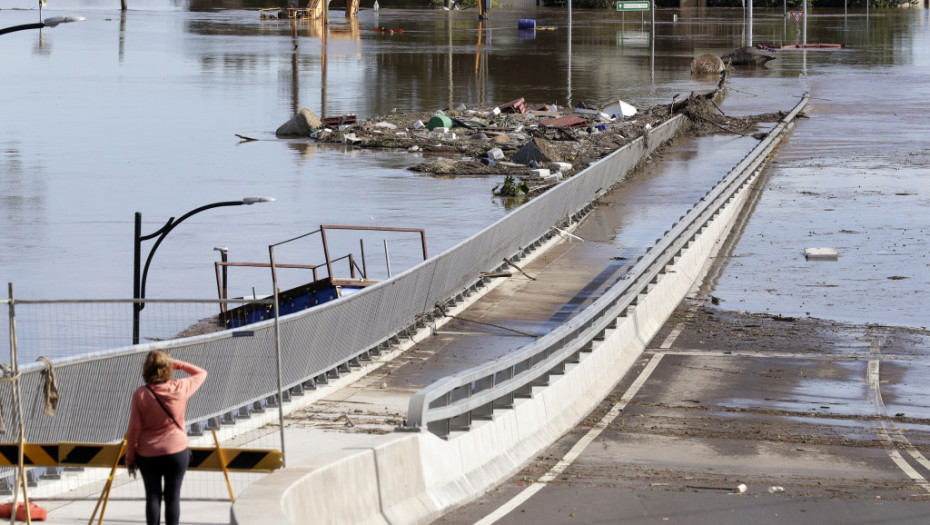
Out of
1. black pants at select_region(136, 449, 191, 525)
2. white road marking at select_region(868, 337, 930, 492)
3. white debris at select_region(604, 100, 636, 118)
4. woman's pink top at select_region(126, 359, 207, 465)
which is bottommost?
white road marking at select_region(868, 337, 930, 492)

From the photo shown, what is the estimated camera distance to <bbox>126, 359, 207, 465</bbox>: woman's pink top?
8.86 meters

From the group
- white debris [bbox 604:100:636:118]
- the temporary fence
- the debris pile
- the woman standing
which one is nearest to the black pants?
the woman standing

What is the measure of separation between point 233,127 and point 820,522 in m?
49.1

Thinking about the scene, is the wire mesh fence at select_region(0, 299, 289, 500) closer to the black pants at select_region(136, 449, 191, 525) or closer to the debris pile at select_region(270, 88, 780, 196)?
the black pants at select_region(136, 449, 191, 525)

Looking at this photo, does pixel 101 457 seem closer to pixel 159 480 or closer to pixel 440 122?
pixel 159 480

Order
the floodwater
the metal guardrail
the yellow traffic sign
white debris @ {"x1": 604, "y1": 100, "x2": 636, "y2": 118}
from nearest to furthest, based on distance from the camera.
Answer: the yellow traffic sign, the metal guardrail, the floodwater, white debris @ {"x1": 604, "y1": 100, "x2": 636, "y2": 118}

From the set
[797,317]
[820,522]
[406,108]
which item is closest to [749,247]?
[797,317]

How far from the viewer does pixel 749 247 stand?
33000 mm

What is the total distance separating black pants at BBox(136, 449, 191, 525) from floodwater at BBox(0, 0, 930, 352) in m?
18.8

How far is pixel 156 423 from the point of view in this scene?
8.92 metres

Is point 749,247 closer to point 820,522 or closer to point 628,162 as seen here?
point 628,162

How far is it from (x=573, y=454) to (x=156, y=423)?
21.0ft

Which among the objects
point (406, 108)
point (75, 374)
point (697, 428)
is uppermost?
point (406, 108)

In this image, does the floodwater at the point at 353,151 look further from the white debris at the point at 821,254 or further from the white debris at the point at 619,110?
the white debris at the point at 619,110
